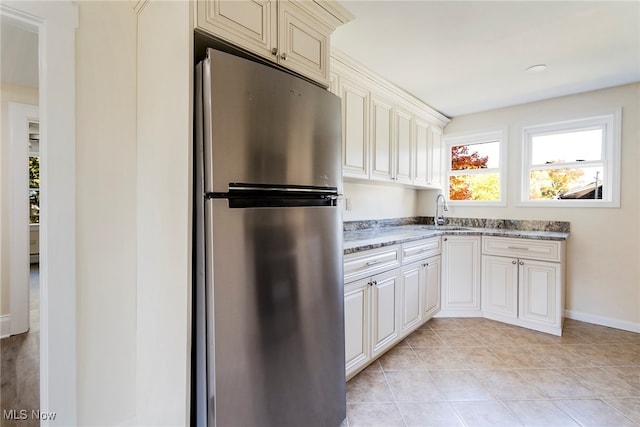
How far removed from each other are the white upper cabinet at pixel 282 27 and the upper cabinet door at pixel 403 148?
1.42 meters

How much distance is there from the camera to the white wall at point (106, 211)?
138cm

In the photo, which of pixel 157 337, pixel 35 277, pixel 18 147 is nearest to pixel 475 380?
pixel 157 337

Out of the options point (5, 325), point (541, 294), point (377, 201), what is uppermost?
point (377, 201)

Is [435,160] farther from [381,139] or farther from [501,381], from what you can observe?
[501,381]

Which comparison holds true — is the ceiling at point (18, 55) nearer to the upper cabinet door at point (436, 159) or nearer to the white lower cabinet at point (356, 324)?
the white lower cabinet at point (356, 324)

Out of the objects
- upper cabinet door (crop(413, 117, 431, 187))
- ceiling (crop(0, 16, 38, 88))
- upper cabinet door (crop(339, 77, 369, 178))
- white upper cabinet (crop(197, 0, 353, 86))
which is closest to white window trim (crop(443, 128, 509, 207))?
upper cabinet door (crop(413, 117, 431, 187))

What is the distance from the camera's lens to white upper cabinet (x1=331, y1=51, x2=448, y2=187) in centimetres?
229

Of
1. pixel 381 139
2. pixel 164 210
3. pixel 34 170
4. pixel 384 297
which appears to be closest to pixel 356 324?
pixel 384 297

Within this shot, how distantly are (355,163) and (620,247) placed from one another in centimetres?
277

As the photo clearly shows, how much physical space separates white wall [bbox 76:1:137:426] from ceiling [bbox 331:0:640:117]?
125 centimetres

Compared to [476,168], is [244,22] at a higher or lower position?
higher

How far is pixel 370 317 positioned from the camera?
2.01m

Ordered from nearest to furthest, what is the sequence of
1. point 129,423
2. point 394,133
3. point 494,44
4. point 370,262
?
point 129,423 → point 370,262 → point 494,44 → point 394,133

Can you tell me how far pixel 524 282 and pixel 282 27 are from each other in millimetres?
3017
